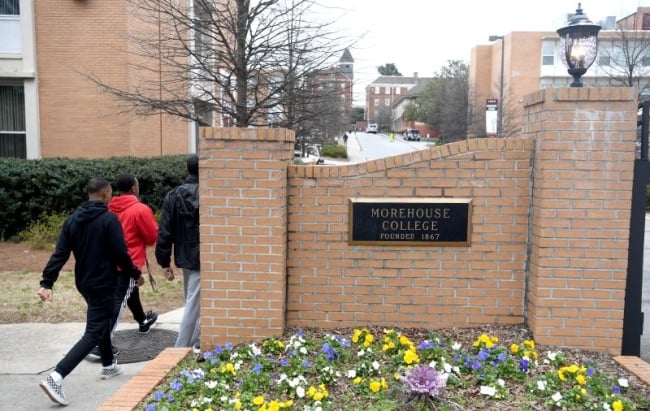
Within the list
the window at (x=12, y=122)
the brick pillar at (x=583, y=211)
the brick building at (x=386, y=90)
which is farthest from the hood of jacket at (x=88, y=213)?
the brick building at (x=386, y=90)

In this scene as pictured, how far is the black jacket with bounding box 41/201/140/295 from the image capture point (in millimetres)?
4934

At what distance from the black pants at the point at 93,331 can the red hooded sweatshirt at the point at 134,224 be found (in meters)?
0.98

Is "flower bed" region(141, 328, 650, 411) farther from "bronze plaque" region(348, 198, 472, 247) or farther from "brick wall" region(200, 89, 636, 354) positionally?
"bronze plaque" region(348, 198, 472, 247)

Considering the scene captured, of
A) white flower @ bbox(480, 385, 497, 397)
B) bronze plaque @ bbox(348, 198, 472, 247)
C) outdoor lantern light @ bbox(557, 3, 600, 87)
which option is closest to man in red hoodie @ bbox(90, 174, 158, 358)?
bronze plaque @ bbox(348, 198, 472, 247)

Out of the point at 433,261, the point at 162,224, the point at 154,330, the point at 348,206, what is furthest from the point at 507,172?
the point at 154,330

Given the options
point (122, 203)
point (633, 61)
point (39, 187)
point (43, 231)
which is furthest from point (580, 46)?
point (633, 61)

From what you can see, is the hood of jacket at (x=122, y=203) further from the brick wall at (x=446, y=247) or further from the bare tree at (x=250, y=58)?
the bare tree at (x=250, y=58)

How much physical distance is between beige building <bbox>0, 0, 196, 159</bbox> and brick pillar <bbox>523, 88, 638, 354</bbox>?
38.6 feet

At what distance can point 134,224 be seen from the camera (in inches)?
234

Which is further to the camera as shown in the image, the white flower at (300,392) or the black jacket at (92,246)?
the black jacket at (92,246)

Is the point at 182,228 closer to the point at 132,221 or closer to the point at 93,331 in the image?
the point at 132,221

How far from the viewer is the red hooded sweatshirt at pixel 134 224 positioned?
19.5 feet

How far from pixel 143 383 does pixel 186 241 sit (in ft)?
5.13

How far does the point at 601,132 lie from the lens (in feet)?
15.0
